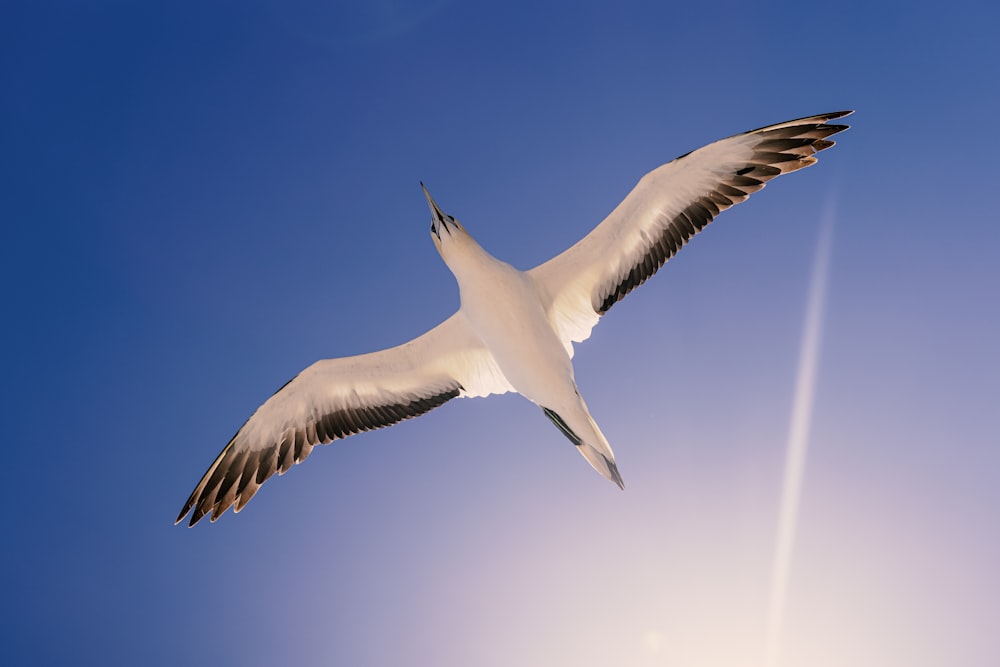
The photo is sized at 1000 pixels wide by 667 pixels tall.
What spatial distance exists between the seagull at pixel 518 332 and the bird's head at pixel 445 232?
2cm

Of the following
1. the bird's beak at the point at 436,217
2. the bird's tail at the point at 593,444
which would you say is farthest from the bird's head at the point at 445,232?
the bird's tail at the point at 593,444

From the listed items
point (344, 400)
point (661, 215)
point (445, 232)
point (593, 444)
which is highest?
point (445, 232)

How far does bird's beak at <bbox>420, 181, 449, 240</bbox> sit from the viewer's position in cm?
1179

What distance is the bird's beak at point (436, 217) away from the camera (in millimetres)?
11789

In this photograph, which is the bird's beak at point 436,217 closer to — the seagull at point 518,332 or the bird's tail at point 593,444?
the seagull at point 518,332

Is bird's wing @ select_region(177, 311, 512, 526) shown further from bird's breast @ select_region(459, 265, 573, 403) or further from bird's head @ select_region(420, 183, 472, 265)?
bird's head @ select_region(420, 183, 472, 265)

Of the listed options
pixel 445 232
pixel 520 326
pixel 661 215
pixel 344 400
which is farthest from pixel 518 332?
pixel 344 400

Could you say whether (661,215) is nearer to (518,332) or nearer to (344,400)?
(518,332)

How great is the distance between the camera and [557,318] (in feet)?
41.2

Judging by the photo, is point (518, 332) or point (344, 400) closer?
point (518, 332)

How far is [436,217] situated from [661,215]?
3418 mm

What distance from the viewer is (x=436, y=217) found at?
1188 centimetres

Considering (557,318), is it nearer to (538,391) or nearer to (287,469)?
(538,391)

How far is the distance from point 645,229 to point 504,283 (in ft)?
7.59
